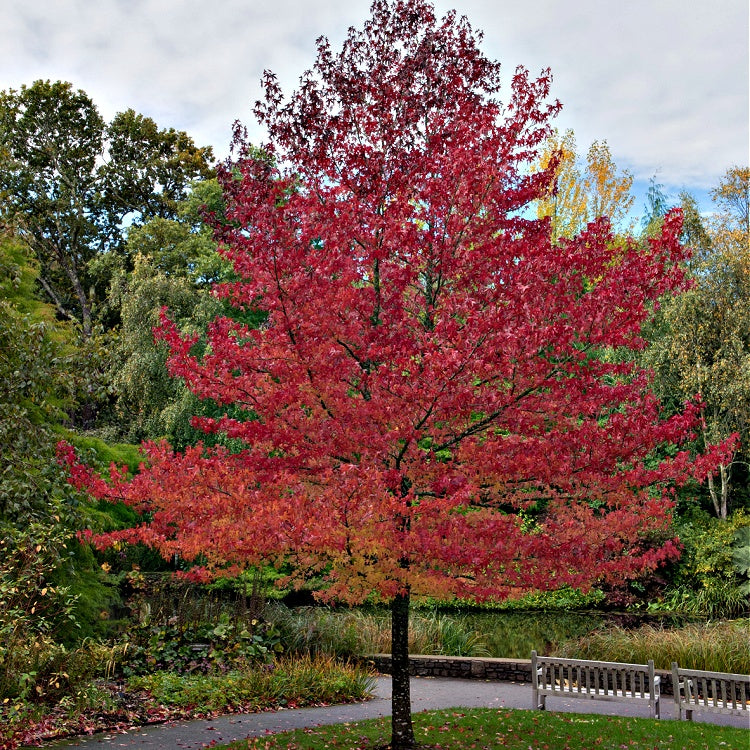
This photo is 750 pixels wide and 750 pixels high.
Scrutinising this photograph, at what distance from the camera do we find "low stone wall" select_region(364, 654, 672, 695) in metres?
13.6

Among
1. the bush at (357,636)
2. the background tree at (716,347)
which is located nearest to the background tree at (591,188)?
the background tree at (716,347)

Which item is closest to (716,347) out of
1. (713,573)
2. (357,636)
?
(713,573)

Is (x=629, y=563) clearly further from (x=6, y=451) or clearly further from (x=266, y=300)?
(x=6, y=451)

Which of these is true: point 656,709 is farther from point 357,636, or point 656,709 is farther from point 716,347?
point 716,347

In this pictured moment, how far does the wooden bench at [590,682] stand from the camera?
34.3 ft

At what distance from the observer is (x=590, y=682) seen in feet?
35.5

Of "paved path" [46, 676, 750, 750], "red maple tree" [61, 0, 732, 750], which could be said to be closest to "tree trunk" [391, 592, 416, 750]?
"red maple tree" [61, 0, 732, 750]

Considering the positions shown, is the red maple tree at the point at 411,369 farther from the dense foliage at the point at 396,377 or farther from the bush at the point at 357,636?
the bush at the point at 357,636

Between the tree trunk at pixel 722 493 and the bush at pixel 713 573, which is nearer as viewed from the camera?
the bush at pixel 713 573

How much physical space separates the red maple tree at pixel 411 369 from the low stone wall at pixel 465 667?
548cm

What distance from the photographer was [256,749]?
829 cm

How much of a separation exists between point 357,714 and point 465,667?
353cm

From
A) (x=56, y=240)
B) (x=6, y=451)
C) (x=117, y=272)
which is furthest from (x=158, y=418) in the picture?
(x=6, y=451)

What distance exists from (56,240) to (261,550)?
35.5 meters
